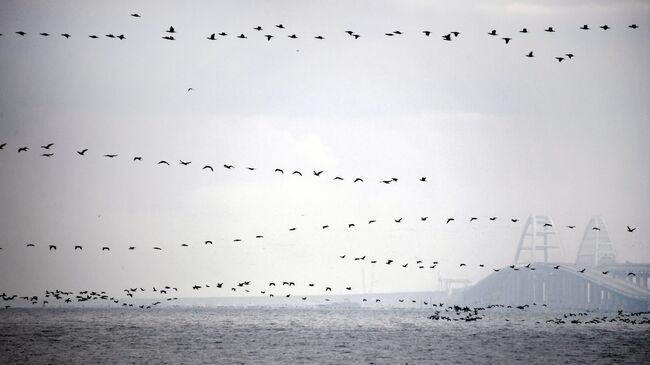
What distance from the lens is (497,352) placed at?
85.0 meters

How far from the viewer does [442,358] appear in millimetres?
77625

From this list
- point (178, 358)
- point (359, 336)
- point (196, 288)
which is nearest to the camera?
point (178, 358)

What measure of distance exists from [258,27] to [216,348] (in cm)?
4177

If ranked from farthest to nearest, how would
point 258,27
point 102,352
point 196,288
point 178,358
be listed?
point 196,288, point 102,352, point 178,358, point 258,27

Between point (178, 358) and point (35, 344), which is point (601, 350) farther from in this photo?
point (35, 344)

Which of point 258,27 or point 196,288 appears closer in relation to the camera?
point 258,27

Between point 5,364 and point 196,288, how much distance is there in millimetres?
49300

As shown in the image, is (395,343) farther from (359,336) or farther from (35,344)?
(35,344)

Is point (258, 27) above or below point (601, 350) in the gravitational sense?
above

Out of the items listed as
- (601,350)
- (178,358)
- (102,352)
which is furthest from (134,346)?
(601,350)

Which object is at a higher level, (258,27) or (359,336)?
(258,27)

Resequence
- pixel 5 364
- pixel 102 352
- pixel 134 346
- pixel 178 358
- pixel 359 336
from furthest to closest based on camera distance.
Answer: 1. pixel 359 336
2. pixel 134 346
3. pixel 102 352
4. pixel 178 358
5. pixel 5 364

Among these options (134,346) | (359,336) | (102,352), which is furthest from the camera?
(359,336)

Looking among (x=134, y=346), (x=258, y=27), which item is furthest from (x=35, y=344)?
(x=258, y=27)
